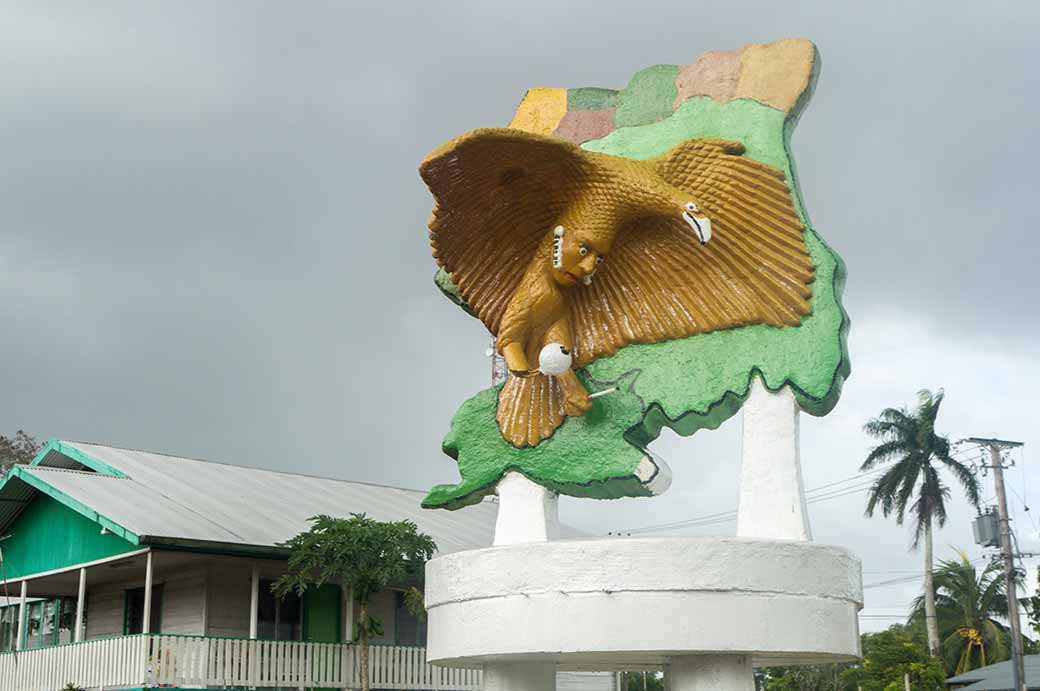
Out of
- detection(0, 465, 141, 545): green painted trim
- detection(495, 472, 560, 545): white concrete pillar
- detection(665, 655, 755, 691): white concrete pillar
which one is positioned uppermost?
detection(0, 465, 141, 545): green painted trim

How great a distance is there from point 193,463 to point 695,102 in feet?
43.7

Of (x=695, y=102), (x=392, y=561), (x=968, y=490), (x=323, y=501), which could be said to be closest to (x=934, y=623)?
(x=968, y=490)

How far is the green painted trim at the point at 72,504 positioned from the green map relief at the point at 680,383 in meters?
6.03

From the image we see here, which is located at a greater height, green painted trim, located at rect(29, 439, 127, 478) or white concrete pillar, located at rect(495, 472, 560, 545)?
green painted trim, located at rect(29, 439, 127, 478)

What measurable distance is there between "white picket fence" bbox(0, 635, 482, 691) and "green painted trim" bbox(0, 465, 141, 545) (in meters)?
1.52

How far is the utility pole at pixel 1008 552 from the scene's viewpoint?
27.6 m

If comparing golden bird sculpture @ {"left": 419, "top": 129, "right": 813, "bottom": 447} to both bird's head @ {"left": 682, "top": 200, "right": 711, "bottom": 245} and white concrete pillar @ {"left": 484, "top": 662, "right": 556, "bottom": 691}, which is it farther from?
white concrete pillar @ {"left": 484, "top": 662, "right": 556, "bottom": 691}

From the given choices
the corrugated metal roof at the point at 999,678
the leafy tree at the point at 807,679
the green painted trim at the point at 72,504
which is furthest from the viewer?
the leafy tree at the point at 807,679

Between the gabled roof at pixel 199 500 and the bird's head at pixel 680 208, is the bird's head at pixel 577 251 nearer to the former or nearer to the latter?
the bird's head at pixel 680 208

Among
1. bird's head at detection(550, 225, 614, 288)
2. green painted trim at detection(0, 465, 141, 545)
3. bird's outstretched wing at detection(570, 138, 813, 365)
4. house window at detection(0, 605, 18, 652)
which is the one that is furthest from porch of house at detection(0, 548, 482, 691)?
bird's head at detection(550, 225, 614, 288)

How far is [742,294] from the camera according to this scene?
12641mm

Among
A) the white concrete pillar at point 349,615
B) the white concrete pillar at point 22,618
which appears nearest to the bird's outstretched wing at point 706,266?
the white concrete pillar at point 349,615

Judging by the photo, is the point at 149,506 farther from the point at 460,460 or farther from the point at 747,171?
the point at 747,171

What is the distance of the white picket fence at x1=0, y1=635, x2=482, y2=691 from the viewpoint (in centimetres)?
1780
